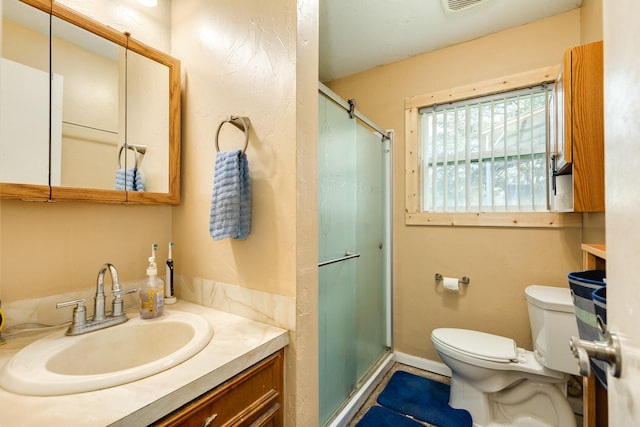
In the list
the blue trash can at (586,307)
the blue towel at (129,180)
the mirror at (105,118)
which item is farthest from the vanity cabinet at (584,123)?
the blue towel at (129,180)

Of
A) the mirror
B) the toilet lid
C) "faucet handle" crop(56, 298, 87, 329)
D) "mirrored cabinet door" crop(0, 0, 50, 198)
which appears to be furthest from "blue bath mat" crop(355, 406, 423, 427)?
"mirrored cabinet door" crop(0, 0, 50, 198)

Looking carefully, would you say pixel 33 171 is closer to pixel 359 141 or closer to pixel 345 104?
pixel 345 104

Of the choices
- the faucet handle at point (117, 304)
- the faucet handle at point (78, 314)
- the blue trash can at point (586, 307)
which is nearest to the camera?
the blue trash can at point (586, 307)

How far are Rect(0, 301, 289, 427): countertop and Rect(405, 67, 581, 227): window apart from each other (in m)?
1.62

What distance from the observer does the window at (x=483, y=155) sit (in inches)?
68.2

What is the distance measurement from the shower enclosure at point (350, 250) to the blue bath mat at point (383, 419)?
0.14 m

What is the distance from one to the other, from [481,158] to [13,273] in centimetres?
241

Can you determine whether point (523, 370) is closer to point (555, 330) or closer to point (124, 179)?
point (555, 330)

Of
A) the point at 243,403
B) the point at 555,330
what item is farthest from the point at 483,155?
the point at 243,403

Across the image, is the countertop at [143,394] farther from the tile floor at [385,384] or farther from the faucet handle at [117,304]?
the tile floor at [385,384]

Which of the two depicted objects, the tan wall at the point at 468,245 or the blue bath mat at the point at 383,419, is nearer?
the blue bath mat at the point at 383,419

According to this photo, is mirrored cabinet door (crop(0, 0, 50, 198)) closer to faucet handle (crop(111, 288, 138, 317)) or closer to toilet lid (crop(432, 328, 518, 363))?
faucet handle (crop(111, 288, 138, 317))

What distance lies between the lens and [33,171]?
890 millimetres

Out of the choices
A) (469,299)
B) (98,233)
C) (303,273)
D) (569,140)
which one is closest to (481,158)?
(569,140)
